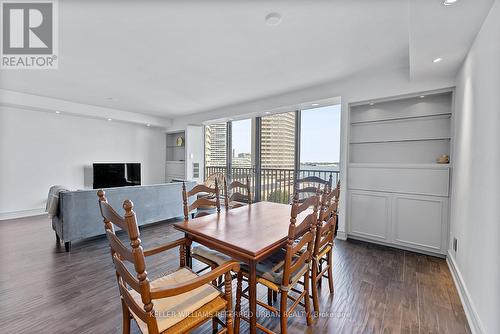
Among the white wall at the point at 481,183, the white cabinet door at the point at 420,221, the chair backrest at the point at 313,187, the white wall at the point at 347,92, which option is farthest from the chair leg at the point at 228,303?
the white cabinet door at the point at 420,221

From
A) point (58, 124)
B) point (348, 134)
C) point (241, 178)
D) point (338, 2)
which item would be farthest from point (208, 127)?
point (338, 2)

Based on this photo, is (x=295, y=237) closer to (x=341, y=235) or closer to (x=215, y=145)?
(x=341, y=235)

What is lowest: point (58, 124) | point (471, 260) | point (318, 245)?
point (471, 260)

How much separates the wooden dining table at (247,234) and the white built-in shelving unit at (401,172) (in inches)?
71.4

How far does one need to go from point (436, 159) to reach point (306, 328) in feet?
9.59

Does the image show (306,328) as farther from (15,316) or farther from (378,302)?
(15,316)

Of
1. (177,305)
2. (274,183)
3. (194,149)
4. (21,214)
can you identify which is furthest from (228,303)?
(21,214)

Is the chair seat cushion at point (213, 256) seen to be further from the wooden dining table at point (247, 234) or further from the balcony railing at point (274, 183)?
the balcony railing at point (274, 183)

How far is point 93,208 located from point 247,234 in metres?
2.83

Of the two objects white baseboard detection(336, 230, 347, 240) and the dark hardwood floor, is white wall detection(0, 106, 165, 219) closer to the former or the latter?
the dark hardwood floor

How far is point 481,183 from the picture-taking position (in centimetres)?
170

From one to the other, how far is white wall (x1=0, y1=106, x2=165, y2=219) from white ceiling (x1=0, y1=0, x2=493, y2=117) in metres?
1.13

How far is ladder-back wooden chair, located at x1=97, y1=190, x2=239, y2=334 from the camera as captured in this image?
3.02 feet

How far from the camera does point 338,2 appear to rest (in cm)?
181
